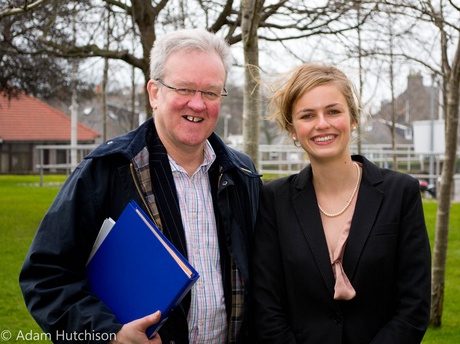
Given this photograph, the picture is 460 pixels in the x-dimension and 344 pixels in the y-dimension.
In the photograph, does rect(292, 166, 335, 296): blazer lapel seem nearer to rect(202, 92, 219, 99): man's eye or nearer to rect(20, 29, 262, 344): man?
rect(20, 29, 262, 344): man

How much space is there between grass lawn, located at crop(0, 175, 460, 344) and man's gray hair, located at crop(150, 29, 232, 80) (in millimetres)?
2765

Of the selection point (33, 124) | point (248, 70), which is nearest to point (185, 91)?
point (248, 70)

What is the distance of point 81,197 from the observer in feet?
9.47

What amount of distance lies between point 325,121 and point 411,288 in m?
0.80

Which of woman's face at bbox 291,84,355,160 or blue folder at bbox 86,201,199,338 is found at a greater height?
woman's face at bbox 291,84,355,160

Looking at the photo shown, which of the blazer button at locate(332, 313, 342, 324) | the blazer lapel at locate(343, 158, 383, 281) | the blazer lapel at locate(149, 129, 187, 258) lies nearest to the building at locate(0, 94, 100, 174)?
the blazer lapel at locate(149, 129, 187, 258)

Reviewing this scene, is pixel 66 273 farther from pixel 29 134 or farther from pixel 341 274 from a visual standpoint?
pixel 29 134

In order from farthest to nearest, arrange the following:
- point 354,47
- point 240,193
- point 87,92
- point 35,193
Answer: point 87,92, point 35,193, point 354,47, point 240,193

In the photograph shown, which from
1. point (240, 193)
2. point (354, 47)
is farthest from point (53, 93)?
point (240, 193)

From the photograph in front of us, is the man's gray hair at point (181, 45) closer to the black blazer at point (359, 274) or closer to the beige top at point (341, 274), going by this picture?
the black blazer at point (359, 274)

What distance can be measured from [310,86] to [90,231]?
1162 millimetres

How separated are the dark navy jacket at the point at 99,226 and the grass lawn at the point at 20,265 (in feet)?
7.86

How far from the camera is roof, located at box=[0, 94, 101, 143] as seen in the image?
4262 centimetres

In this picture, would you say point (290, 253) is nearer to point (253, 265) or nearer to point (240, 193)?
point (253, 265)
